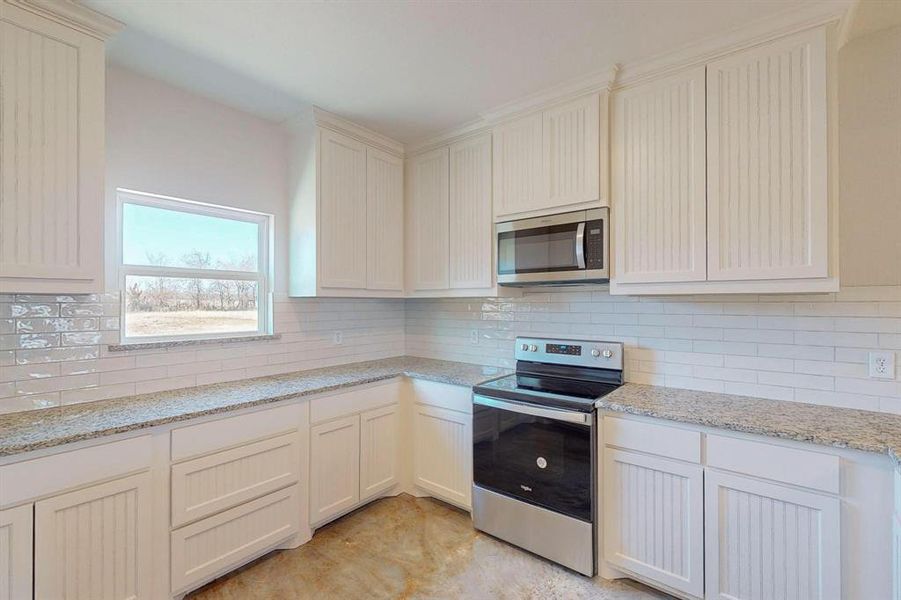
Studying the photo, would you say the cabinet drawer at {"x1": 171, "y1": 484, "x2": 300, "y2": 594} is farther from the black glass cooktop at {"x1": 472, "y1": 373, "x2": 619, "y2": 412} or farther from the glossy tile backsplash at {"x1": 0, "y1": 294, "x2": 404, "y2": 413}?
the black glass cooktop at {"x1": 472, "y1": 373, "x2": 619, "y2": 412}

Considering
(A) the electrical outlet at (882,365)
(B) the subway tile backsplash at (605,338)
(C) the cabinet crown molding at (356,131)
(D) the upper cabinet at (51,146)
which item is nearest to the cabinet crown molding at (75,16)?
(D) the upper cabinet at (51,146)

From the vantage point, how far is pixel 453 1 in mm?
1654

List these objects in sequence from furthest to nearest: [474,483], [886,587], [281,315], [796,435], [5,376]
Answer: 1. [281,315]
2. [474,483]
3. [5,376]
4. [796,435]
5. [886,587]

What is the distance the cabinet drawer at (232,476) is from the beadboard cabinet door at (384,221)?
1.23 m

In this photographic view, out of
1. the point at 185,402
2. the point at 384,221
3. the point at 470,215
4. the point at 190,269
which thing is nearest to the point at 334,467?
the point at 185,402

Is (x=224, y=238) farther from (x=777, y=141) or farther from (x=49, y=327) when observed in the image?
(x=777, y=141)

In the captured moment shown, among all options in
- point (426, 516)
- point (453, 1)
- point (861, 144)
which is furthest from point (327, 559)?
point (861, 144)

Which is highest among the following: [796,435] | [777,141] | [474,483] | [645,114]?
[645,114]

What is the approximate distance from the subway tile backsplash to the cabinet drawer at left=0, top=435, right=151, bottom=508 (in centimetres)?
55

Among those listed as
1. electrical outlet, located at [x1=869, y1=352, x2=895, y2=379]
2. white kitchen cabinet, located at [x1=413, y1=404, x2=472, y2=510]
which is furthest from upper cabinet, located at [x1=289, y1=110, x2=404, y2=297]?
electrical outlet, located at [x1=869, y1=352, x2=895, y2=379]

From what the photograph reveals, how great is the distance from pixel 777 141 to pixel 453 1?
150 cm

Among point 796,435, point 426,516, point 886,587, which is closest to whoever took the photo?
point 886,587

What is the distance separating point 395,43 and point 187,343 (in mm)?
1914

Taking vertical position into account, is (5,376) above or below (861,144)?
below
